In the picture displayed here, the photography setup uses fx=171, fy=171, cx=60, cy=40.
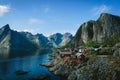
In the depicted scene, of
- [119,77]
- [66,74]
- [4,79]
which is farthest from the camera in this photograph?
[66,74]

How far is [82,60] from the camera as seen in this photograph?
10062 cm

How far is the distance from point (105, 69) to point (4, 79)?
48229 mm

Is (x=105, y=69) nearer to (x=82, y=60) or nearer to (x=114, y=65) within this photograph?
(x=114, y=65)

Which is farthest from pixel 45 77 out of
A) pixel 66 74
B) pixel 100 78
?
pixel 100 78

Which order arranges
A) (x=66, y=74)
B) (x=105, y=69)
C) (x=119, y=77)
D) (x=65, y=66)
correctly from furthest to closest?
(x=65, y=66) < (x=66, y=74) < (x=105, y=69) < (x=119, y=77)

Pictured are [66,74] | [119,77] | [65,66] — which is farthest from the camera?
[65,66]

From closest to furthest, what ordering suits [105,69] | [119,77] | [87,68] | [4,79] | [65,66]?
[119,77] < [105,69] < [87,68] < [4,79] < [65,66]

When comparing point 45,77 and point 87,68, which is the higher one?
point 87,68

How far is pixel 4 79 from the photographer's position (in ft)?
267

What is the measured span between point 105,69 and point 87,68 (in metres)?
7.99

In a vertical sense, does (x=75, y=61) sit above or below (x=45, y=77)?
above

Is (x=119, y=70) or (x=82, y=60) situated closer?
(x=119, y=70)

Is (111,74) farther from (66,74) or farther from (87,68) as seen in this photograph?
(66,74)

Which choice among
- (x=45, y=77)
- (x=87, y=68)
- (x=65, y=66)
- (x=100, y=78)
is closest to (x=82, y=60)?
(x=65, y=66)
